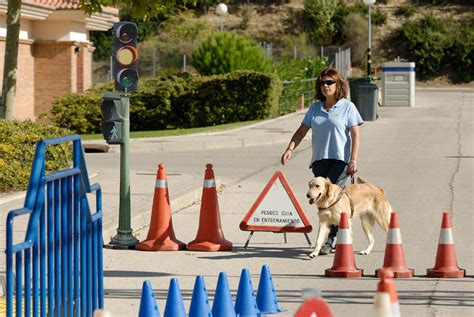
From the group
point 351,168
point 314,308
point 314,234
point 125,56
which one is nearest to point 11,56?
point 125,56

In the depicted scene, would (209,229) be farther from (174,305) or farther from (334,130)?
(174,305)

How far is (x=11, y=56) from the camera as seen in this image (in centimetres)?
1859

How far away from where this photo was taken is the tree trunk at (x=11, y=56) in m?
18.4

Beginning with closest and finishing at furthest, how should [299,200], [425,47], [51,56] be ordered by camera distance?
[299,200] → [51,56] → [425,47]

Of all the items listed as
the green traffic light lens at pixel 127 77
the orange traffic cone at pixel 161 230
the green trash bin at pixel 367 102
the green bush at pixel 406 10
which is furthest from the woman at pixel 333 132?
the green bush at pixel 406 10

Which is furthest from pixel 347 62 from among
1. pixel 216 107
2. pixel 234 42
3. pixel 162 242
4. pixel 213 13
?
pixel 162 242

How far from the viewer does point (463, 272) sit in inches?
424

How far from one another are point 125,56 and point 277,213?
2.27 meters

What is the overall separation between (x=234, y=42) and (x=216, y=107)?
6.52 metres

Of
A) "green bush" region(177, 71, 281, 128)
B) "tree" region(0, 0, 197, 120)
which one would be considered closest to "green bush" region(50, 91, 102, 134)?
"green bush" region(177, 71, 281, 128)

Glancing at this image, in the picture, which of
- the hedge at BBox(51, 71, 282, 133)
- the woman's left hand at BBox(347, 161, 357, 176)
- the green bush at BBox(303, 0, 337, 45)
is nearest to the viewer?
the woman's left hand at BBox(347, 161, 357, 176)

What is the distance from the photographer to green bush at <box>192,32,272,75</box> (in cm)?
3994

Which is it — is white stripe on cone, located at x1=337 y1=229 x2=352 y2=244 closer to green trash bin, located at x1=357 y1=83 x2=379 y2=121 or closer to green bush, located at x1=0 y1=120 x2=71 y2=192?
green bush, located at x1=0 y1=120 x2=71 y2=192

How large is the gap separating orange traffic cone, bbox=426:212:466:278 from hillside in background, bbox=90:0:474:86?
55352 mm
